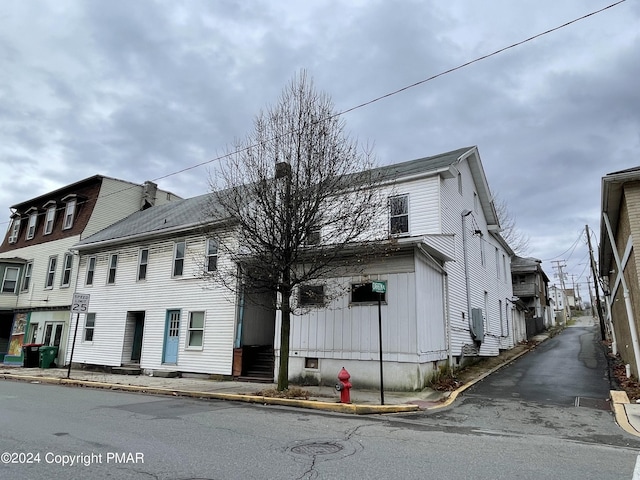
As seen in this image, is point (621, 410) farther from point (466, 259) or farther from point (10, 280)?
point (10, 280)

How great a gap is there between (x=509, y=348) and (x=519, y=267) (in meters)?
20.2

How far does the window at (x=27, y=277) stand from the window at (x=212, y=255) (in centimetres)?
1578

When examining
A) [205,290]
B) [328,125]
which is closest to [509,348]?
[205,290]

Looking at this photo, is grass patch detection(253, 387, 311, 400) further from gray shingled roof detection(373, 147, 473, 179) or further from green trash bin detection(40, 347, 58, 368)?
green trash bin detection(40, 347, 58, 368)

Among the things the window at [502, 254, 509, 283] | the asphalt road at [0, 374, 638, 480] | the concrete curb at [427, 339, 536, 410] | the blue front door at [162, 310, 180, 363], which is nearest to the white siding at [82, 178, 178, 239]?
the blue front door at [162, 310, 180, 363]

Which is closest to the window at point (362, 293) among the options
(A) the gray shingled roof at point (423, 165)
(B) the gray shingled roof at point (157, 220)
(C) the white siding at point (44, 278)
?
(A) the gray shingled roof at point (423, 165)

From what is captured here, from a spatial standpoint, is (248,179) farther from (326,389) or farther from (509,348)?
(509,348)

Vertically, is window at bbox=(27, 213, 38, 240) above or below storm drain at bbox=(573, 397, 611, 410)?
above

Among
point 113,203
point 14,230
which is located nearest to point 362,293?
point 113,203

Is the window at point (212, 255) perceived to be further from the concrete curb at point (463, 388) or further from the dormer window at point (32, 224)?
the dormer window at point (32, 224)

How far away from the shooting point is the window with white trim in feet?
61.0

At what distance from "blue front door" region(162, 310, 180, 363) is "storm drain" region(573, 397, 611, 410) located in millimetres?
13998

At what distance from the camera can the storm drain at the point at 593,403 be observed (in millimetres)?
9594

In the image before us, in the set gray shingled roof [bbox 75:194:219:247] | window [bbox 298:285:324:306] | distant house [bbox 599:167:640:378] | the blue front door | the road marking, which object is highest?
gray shingled roof [bbox 75:194:219:247]
